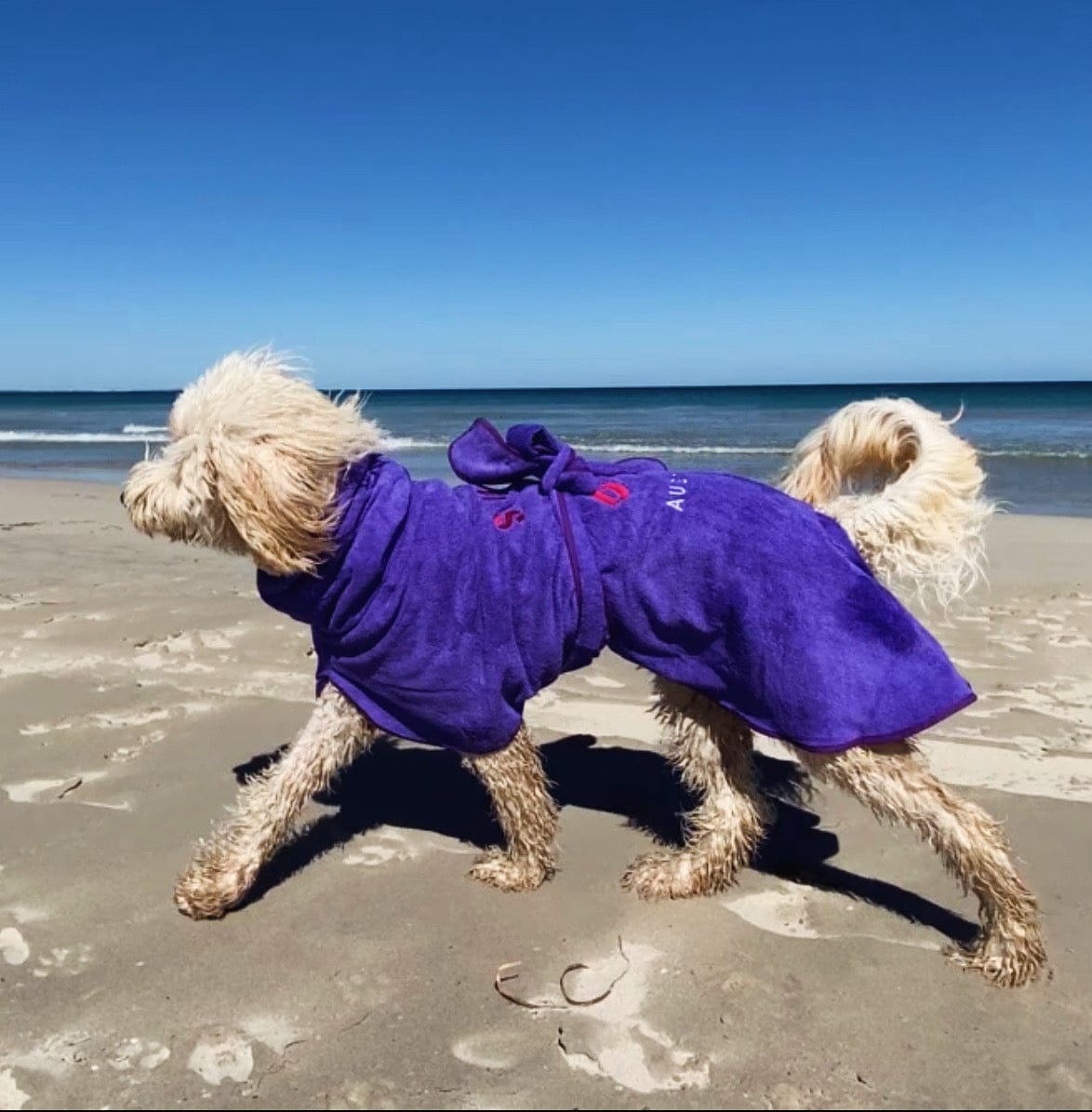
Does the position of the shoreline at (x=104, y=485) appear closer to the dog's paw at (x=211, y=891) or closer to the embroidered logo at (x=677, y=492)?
the embroidered logo at (x=677, y=492)

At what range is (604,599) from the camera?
321 cm

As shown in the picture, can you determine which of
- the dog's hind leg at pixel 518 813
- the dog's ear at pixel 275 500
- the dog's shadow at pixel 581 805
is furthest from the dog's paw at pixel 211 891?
the dog's ear at pixel 275 500

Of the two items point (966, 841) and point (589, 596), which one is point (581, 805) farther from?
point (966, 841)

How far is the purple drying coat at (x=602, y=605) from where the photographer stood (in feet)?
9.42

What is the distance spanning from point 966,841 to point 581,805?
1.68m

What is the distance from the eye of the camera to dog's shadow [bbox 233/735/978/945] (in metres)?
3.52

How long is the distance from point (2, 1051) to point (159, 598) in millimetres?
4875

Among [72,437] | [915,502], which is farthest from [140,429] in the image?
[915,502]

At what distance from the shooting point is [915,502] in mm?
3135

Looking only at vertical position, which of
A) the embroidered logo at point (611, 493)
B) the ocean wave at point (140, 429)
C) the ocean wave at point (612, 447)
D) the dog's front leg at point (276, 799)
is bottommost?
the dog's front leg at point (276, 799)

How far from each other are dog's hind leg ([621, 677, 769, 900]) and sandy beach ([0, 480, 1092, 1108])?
0.10 meters

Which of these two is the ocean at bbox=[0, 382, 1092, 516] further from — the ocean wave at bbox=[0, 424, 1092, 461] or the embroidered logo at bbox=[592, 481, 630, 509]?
the embroidered logo at bbox=[592, 481, 630, 509]

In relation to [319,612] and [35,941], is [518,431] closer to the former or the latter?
[319,612]

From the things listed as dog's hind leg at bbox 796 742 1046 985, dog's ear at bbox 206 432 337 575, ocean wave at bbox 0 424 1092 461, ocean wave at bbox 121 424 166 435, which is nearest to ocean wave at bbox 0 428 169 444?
ocean wave at bbox 0 424 1092 461
